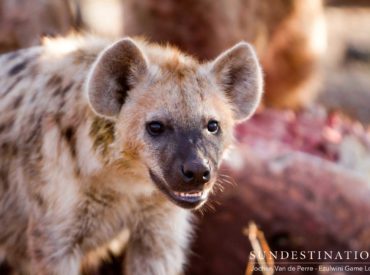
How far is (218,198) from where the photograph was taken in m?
4.42

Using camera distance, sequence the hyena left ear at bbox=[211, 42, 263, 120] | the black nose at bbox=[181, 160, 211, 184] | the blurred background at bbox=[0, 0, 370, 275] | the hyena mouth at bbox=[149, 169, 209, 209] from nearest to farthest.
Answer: the black nose at bbox=[181, 160, 211, 184], the hyena mouth at bbox=[149, 169, 209, 209], the hyena left ear at bbox=[211, 42, 263, 120], the blurred background at bbox=[0, 0, 370, 275]

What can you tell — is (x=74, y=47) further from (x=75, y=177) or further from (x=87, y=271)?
(x=87, y=271)

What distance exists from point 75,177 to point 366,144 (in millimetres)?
3090

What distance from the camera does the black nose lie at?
9.41ft

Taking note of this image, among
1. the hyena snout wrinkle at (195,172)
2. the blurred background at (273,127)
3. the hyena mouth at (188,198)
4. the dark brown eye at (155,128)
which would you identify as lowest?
the blurred background at (273,127)

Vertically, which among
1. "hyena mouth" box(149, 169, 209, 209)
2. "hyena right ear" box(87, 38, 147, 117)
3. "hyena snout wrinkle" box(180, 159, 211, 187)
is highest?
"hyena right ear" box(87, 38, 147, 117)

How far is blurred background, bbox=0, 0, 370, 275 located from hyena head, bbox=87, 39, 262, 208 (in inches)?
35.8

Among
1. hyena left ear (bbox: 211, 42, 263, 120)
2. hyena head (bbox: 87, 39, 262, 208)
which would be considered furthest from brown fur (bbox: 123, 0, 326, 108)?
hyena head (bbox: 87, 39, 262, 208)

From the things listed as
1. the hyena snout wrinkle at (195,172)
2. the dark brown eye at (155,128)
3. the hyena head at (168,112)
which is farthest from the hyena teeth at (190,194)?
the dark brown eye at (155,128)

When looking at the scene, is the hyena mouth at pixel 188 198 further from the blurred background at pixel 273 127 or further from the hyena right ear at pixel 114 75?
the blurred background at pixel 273 127

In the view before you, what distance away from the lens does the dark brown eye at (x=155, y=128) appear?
301cm

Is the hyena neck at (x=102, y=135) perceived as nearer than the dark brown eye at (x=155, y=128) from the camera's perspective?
No

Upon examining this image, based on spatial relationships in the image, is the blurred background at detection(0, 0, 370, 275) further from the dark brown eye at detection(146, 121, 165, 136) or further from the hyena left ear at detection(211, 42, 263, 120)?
the dark brown eye at detection(146, 121, 165, 136)

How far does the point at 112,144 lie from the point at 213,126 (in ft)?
1.20
